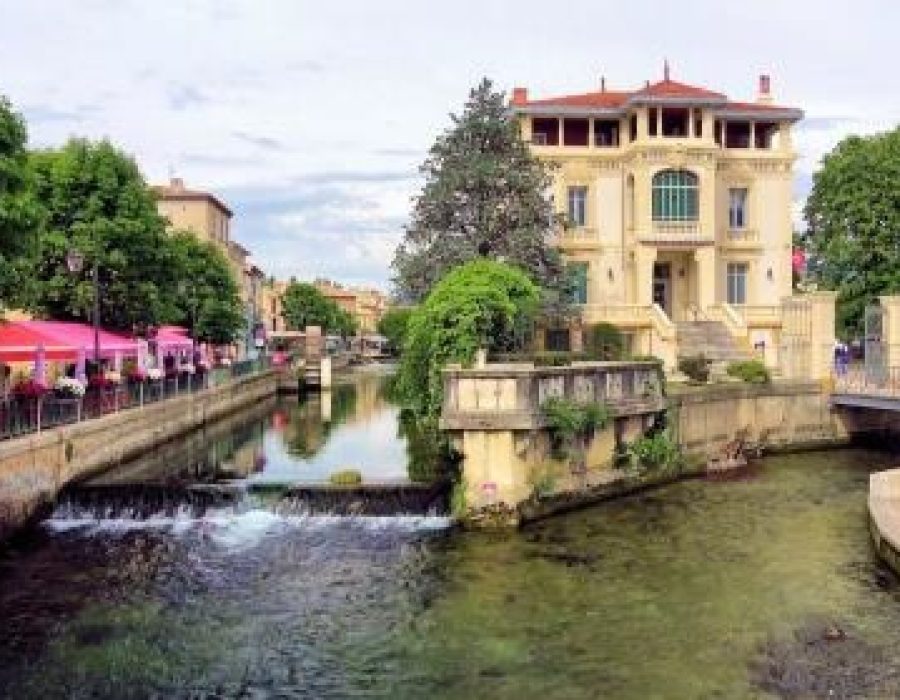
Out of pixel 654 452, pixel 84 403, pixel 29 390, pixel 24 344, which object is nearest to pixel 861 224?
pixel 654 452

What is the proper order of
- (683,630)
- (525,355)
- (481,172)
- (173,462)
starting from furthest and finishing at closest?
1. (481,172)
2. (173,462)
3. (525,355)
4. (683,630)

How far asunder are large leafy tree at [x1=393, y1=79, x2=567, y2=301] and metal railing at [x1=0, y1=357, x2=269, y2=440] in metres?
10.9

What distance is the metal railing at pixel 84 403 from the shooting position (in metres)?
25.5

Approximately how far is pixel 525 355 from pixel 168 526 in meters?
12.4

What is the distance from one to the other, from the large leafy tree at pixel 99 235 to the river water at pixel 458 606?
707 inches

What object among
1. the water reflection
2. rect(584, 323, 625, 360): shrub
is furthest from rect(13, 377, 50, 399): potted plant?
rect(584, 323, 625, 360): shrub

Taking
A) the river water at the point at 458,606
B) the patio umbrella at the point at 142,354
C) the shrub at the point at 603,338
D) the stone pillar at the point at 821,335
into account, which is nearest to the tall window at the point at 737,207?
the shrub at the point at 603,338

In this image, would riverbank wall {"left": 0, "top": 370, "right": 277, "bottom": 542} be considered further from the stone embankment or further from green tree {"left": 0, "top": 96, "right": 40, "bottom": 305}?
the stone embankment

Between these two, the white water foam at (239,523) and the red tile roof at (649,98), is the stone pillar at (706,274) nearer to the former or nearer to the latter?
the red tile roof at (649,98)

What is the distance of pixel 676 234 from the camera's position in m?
51.3

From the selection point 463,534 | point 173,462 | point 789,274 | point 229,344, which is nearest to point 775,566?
point 463,534

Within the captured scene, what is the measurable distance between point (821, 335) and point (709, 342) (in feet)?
27.3

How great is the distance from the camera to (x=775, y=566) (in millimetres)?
21312

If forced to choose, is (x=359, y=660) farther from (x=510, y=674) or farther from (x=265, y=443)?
(x=265, y=443)
